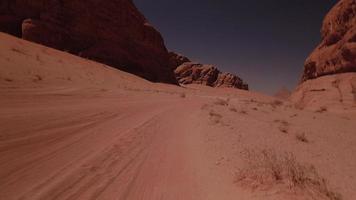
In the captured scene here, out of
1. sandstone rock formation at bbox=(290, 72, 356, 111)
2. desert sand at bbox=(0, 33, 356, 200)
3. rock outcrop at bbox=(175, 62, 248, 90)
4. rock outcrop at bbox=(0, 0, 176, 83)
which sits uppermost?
rock outcrop at bbox=(0, 0, 176, 83)

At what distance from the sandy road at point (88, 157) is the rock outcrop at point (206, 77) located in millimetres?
66459

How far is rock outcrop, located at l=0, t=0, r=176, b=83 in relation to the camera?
91.4ft

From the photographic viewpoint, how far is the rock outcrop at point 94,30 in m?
27.8

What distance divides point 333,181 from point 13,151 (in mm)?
5680

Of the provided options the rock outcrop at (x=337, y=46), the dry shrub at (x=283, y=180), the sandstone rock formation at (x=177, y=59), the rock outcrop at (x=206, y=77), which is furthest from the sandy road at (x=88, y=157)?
the sandstone rock formation at (x=177, y=59)

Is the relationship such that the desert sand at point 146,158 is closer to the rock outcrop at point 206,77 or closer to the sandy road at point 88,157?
the sandy road at point 88,157

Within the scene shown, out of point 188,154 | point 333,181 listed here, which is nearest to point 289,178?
point 333,181

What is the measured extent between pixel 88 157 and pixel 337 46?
2333 cm

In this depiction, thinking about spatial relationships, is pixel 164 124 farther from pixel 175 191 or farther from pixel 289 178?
pixel 289 178

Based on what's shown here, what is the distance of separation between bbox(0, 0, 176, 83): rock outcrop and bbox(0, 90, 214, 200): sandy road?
92.7 feet

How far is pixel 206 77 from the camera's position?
73.4 meters

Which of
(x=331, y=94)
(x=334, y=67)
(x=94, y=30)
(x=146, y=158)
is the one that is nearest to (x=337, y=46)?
(x=334, y=67)

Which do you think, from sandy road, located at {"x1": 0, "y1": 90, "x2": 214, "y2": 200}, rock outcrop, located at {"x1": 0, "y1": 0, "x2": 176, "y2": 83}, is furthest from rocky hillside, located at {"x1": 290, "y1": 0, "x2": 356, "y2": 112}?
rock outcrop, located at {"x1": 0, "y1": 0, "x2": 176, "y2": 83}

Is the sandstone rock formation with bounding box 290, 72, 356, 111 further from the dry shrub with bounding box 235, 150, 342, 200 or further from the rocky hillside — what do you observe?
the dry shrub with bounding box 235, 150, 342, 200
